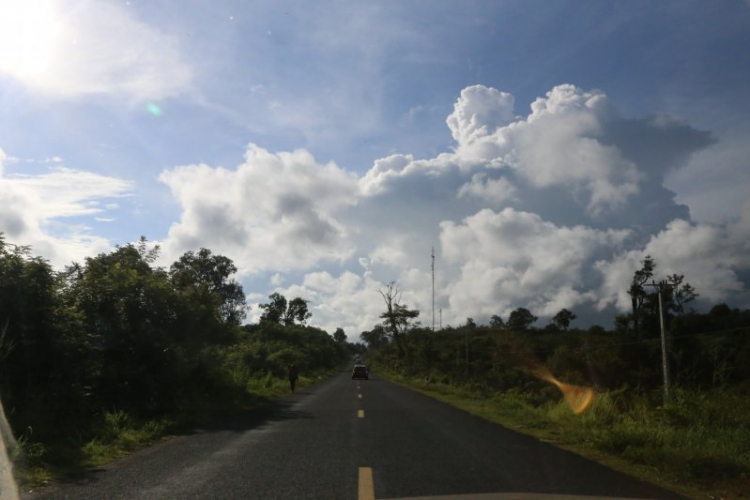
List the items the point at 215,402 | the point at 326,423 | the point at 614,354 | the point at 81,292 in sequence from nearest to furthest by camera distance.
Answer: the point at 326,423 → the point at 81,292 → the point at 215,402 → the point at 614,354

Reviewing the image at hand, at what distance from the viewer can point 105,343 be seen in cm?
1755

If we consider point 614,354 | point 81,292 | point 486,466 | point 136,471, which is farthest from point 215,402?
point 614,354

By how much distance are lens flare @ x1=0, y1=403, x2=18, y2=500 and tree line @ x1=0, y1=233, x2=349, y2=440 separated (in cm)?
89

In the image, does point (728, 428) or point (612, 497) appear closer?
point (612, 497)

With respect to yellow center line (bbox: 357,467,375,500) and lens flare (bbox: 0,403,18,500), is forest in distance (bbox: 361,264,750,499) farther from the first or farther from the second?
lens flare (bbox: 0,403,18,500)

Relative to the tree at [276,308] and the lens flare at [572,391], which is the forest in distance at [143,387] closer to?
the lens flare at [572,391]

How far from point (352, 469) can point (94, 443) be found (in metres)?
5.51

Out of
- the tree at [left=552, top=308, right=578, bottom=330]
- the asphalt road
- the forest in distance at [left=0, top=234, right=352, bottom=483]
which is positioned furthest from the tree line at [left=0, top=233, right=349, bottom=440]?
the tree at [left=552, top=308, right=578, bottom=330]

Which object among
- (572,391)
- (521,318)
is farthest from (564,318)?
(572,391)

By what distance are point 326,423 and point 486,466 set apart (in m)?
7.30

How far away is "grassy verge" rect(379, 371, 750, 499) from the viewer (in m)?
8.30

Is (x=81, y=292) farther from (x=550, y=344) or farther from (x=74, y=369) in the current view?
(x=550, y=344)

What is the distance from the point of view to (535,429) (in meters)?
14.8

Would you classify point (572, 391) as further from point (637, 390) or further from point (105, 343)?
point (105, 343)
